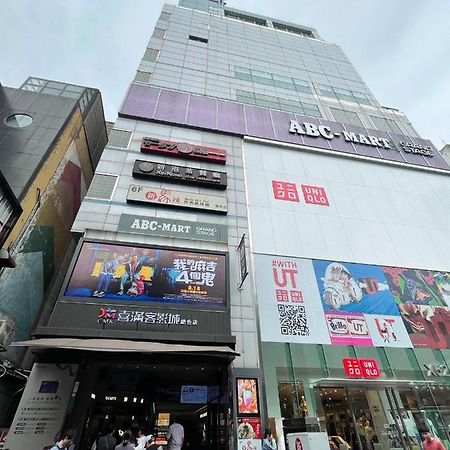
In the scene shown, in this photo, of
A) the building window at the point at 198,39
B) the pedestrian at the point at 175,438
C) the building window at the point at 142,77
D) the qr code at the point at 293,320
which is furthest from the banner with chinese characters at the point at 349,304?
the building window at the point at 198,39

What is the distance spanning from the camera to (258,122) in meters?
18.7

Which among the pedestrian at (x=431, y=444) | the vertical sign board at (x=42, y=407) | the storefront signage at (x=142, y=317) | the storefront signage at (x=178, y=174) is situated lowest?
the pedestrian at (x=431, y=444)

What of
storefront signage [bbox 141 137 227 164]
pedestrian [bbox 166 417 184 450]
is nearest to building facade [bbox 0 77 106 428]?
storefront signage [bbox 141 137 227 164]

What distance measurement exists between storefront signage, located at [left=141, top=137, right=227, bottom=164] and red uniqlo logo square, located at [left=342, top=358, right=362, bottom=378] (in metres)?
10.7

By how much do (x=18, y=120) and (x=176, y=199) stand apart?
898 cm

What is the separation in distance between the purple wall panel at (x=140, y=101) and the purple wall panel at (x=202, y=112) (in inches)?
87.9

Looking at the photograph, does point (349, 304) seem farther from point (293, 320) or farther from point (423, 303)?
point (423, 303)

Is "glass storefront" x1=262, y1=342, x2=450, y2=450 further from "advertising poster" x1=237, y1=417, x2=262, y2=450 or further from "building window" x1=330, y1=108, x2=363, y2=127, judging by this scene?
"building window" x1=330, y1=108, x2=363, y2=127

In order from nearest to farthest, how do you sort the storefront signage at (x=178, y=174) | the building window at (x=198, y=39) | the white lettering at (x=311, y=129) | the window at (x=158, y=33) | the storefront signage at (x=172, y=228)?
1. the storefront signage at (x=172, y=228)
2. the storefront signage at (x=178, y=174)
3. the white lettering at (x=311, y=129)
4. the window at (x=158, y=33)
5. the building window at (x=198, y=39)

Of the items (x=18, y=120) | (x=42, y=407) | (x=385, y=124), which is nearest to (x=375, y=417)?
(x=42, y=407)

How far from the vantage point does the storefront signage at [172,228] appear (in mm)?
11719

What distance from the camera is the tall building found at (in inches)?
338

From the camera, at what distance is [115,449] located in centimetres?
648

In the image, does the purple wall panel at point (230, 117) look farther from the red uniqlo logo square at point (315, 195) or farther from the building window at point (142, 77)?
the red uniqlo logo square at point (315, 195)
